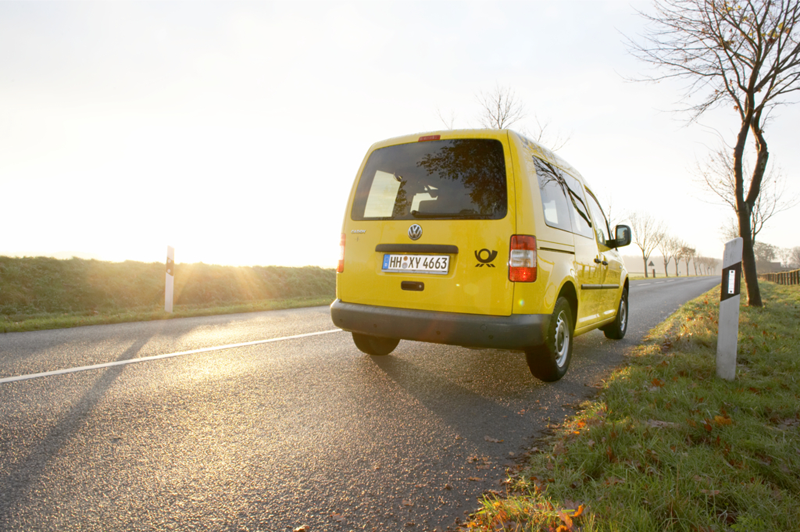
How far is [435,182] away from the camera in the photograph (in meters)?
3.96

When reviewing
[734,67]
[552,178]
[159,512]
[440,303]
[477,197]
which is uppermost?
[734,67]

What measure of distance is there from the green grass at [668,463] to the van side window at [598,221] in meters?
2.06

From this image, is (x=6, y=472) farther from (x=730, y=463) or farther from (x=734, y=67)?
(x=734, y=67)

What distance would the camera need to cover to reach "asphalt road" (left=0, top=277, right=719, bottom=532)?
201cm

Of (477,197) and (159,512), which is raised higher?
(477,197)

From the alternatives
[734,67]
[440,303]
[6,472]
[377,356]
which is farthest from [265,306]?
[734,67]

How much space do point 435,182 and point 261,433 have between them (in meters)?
2.37

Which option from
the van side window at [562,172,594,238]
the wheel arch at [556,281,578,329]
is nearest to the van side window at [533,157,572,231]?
the van side window at [562,172,594,238]

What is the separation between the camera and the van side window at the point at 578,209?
4848 mm

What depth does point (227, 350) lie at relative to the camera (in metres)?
5.18

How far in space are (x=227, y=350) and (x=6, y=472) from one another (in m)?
2.91

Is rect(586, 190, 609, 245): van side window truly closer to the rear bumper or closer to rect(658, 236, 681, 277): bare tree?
the rear bumper

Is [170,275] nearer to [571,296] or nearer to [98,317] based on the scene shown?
[98,317]

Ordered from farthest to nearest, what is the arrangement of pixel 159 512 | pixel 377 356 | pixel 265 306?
pixel 265 306
pixel 377 356
pixel 159 512
